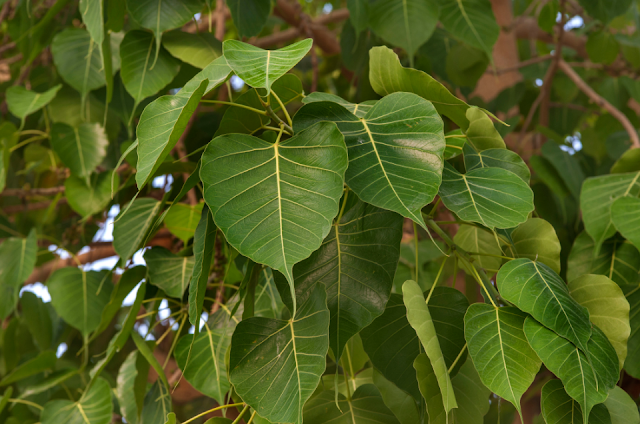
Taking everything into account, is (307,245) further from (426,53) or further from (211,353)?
(426,53)

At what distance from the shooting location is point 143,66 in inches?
31.4

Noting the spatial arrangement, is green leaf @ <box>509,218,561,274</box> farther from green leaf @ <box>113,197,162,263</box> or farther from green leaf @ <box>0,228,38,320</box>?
green leaf @ <box>0,228,38,320</box>

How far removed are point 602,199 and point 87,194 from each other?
2.93 feet

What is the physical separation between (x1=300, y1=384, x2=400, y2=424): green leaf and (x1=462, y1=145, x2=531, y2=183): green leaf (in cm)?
27

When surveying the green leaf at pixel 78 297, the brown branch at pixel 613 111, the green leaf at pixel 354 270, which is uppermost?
the green leaf at pixel 354 270

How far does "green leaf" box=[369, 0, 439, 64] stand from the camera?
0.94 meters

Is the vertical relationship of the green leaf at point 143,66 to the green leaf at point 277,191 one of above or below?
below

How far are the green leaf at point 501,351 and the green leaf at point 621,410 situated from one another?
14 centimetres

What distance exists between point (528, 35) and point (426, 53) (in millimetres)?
501

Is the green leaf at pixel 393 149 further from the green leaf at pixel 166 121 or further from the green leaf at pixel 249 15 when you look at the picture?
the green leaf at pixel 249 15

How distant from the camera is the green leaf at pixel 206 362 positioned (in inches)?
25.1

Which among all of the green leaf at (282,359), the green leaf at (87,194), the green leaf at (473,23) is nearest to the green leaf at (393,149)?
the green leaf at (282,359)

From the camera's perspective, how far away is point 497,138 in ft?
1.93

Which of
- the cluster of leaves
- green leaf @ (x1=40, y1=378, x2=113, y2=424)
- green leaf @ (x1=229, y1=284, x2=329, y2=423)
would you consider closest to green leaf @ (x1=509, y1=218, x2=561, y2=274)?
the cluster of leaves
